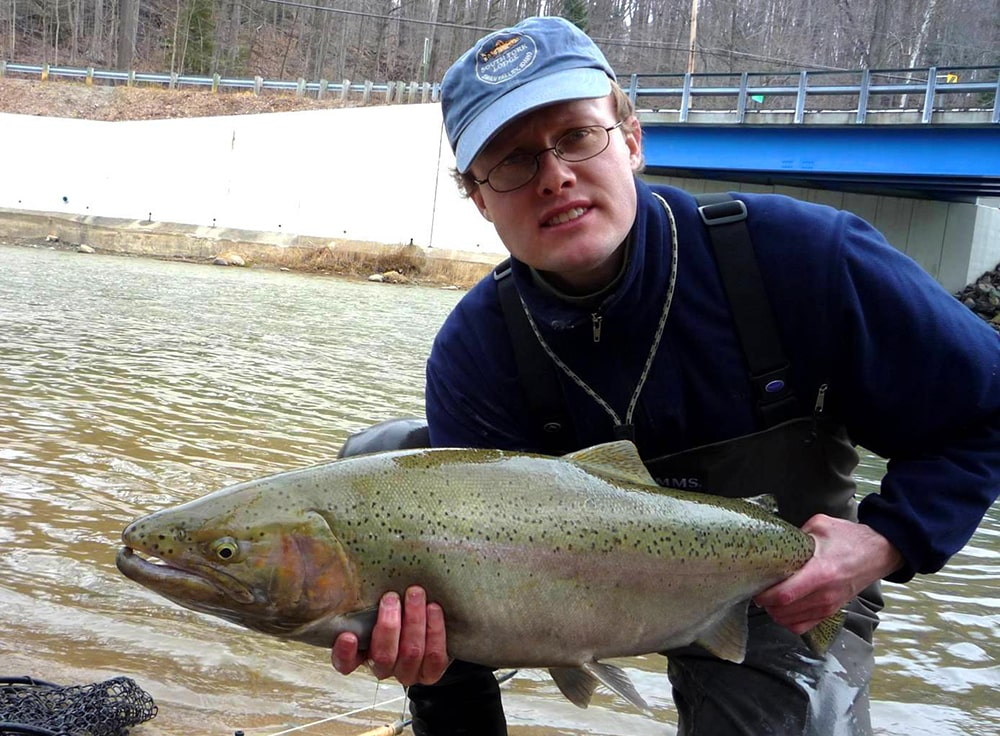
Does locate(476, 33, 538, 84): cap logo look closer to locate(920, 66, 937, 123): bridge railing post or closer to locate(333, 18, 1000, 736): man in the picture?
locate(333, 18, 1000, 736): man

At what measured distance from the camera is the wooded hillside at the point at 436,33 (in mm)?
64438

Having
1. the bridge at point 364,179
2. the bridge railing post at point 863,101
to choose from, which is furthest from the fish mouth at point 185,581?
the bridge at point 364,179

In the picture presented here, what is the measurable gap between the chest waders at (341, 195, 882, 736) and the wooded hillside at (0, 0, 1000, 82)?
6222cm

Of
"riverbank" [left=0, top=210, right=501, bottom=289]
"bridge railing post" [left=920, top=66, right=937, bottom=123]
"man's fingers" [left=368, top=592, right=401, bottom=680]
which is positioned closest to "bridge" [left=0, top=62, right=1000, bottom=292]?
"riverbank" [left=0, top=210, right=501, bottom=289]

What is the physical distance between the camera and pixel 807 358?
3039 millimetres

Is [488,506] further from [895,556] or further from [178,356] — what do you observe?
[178,356]

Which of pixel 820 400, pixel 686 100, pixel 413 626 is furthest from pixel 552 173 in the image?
pixel 686 100

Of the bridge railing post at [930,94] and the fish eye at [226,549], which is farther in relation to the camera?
the bridge railing post at [930,94]

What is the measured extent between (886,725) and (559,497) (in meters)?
2.51

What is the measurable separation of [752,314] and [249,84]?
1817 inches

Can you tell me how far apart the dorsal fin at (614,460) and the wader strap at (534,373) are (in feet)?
1.20

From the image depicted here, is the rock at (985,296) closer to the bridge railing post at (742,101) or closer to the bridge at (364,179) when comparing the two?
the bridge at (364,179)

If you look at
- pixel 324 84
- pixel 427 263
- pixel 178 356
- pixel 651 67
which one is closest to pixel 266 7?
pixel 651 67

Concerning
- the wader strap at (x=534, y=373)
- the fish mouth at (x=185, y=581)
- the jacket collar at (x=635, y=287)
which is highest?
the jacket collar at (x=635, y=287)
